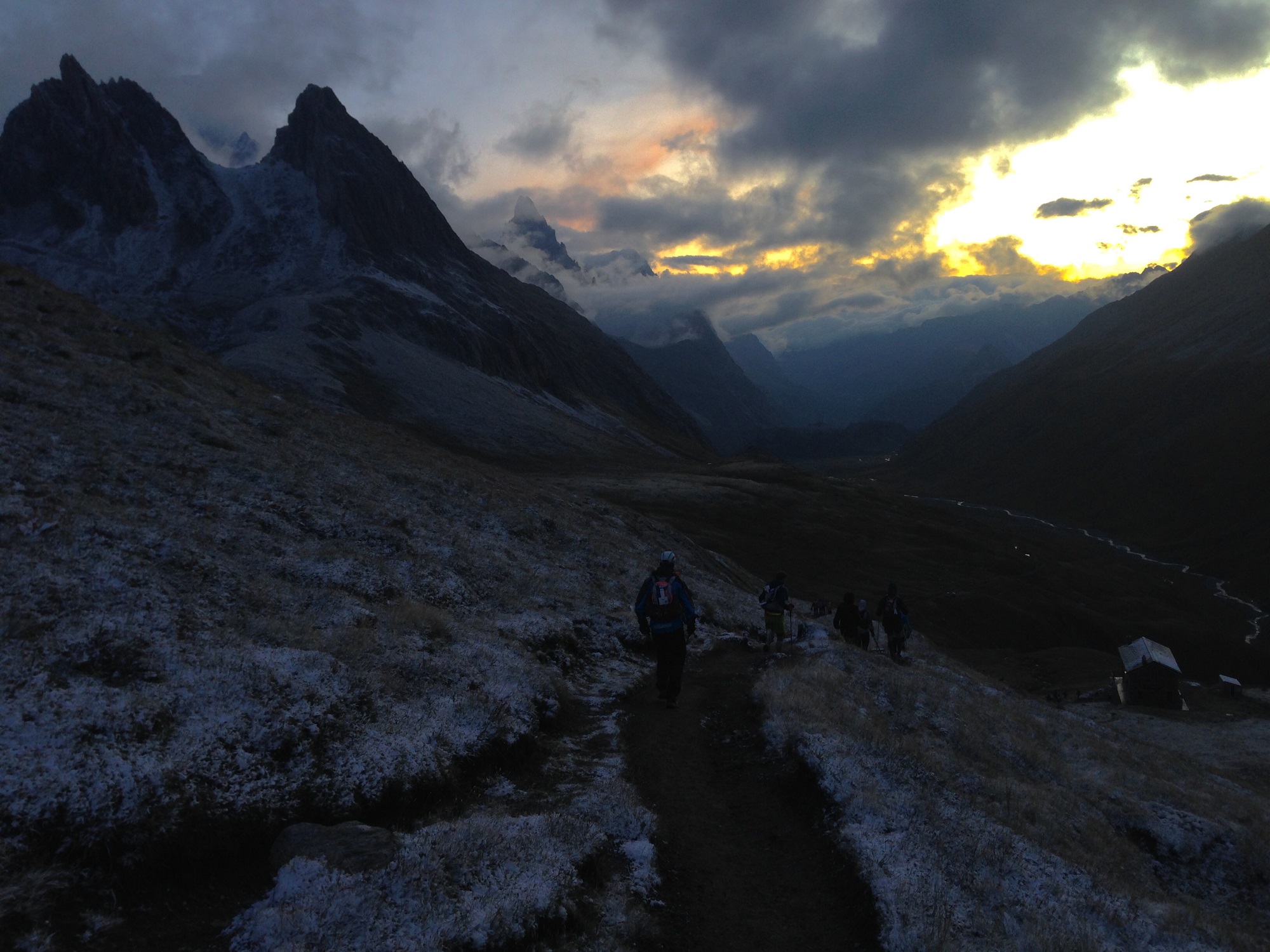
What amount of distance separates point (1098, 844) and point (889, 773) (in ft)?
14.2

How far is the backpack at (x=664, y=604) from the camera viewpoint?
15078mm

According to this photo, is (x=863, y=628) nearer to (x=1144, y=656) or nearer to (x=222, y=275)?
(x=1144, y=656)

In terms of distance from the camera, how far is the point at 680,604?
49.6 ft

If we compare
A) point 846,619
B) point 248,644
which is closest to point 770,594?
point 846,619

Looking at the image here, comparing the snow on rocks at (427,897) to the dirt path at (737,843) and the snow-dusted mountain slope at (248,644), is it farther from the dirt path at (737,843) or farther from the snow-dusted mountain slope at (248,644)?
the dirt path at (737,843)

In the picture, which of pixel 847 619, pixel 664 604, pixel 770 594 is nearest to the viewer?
pixel 664 604

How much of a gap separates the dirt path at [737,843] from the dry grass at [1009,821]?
0.50m

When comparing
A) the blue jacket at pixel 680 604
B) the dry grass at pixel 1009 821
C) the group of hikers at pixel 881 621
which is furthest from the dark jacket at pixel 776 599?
the blue jacket at pixel 680 604

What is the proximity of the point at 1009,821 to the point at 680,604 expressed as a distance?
6.93m

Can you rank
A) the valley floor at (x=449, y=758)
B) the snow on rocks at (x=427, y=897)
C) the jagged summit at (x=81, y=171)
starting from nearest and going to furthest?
the snow on rocks at (x=427, y=897)
the valley floor at (x=449, y=758)
the jagged summit at (x=81, y=171)

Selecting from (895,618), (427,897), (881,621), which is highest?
(427,897)

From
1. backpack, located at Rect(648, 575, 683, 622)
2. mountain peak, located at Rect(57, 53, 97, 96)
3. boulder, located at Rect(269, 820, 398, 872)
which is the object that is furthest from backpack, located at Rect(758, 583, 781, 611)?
mountain peak, located at Rect(57, 53, 97, 96)

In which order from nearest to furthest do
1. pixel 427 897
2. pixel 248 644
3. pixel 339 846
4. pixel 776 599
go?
pixel 427 897
pixel 339 846
pixel 248 644
pixel 776 599

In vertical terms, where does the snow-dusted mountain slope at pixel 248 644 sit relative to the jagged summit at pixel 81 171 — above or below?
below
